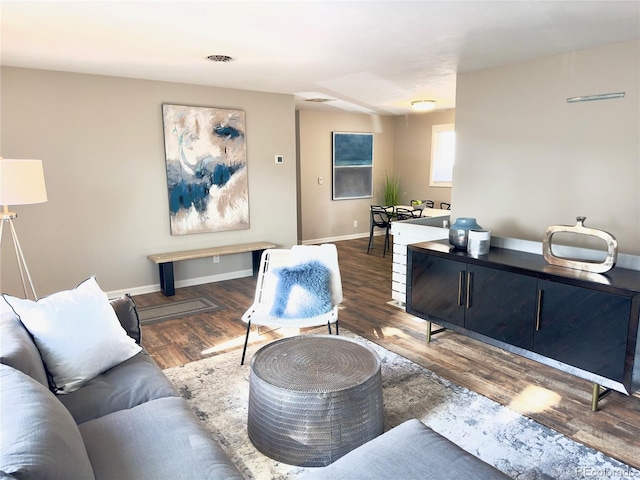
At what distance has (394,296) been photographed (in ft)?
14.1

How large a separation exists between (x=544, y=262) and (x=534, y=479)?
4.51ft

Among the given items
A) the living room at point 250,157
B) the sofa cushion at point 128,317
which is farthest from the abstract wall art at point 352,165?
the sofa cushion at point 128,317

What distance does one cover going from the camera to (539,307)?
2580 millimetres

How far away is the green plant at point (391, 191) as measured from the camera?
802 cm

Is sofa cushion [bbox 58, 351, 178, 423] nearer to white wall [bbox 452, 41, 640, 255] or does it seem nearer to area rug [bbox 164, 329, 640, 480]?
area rug [bbox 164, 329, 640, 480]

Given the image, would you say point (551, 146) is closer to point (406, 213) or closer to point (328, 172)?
point (406, 213)

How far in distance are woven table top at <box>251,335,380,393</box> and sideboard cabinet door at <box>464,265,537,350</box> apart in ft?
3.39

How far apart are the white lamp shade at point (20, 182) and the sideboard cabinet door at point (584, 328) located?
3.41m

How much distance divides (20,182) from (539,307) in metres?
3.47

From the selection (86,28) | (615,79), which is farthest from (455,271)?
(86,28)

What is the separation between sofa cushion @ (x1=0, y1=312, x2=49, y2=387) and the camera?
→ 1532 millimetres

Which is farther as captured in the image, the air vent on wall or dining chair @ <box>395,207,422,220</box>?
dining chair @ <box>395,207,422,220</box>

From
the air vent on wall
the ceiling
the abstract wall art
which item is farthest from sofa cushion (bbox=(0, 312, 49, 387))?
the abstract wall art

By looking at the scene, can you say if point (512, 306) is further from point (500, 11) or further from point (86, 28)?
point (86, 28)
